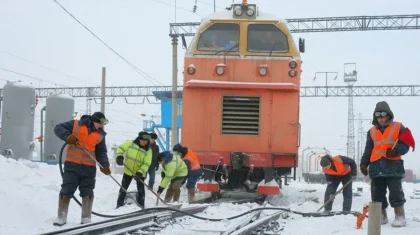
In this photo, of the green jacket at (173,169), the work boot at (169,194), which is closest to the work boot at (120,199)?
A: the green jacket at (173,169)

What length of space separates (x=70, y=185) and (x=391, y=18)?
3355cm

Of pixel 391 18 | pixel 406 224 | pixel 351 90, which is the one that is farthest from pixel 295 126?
pixel 351 90

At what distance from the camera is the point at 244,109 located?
457 inches

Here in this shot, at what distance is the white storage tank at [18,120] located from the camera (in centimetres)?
2498

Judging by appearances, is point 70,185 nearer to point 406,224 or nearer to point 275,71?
point 406,224

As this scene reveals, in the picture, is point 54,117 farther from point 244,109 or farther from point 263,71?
point 244,109

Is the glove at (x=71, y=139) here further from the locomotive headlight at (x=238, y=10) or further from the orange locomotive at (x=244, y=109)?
the locomotive headlight at (x=238, y=10)

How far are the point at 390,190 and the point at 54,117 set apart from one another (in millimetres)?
22568

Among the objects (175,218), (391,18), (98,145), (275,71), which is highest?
(391,18)

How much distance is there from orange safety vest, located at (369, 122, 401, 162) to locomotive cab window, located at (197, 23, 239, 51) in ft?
18.3

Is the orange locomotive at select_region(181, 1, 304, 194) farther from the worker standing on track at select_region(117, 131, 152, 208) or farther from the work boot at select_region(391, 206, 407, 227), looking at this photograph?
the work boot at select_region(391, 206, 407, 227)

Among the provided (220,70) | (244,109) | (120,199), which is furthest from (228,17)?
(120,199)

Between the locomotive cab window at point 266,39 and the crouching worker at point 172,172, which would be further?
the locomotive cab window at point 266,39

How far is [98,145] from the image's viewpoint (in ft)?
25.2
